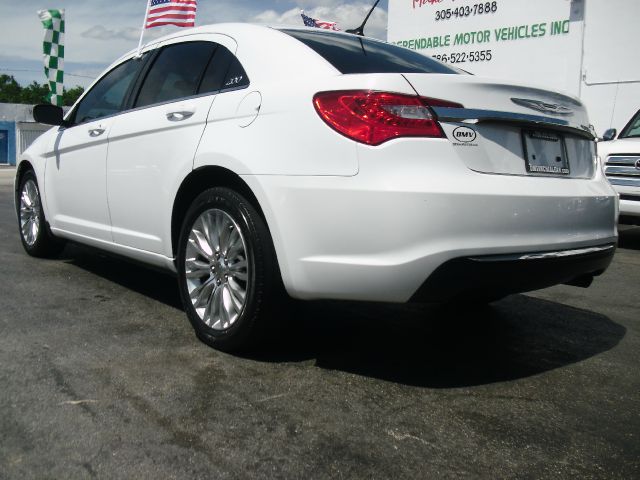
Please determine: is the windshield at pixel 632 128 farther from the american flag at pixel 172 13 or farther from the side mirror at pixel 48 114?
the side mirror at pixel 48 114

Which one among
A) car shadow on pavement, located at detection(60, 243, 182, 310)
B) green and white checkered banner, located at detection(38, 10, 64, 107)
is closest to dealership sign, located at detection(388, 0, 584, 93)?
car shadow on pavement, located at detection(60, 243, 182, 310)

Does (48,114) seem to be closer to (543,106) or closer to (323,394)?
(323,394)

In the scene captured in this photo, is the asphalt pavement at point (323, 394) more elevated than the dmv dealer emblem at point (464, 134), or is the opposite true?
the dmv dealer emblem at point (464, 134)

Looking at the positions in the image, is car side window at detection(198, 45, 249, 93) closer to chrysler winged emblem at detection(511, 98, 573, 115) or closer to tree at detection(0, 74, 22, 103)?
chrysler winged emblem at detection(511, 98, 573, 115)

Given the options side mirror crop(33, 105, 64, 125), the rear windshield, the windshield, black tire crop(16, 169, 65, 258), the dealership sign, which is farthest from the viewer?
the dealership sign

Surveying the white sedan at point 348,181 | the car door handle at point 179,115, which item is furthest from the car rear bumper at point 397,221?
the car door handle at point 179,115

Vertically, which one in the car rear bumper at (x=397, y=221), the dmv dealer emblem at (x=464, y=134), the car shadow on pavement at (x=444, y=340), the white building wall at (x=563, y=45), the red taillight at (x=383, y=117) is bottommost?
the car shadow on pavement at (x=444, y=340)

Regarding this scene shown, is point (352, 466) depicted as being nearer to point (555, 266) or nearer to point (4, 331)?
point (555, 266)

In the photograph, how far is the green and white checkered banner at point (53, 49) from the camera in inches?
583

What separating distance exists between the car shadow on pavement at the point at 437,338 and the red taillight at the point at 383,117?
86cm

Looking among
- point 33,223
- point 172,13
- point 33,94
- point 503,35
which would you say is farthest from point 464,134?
point 33,94

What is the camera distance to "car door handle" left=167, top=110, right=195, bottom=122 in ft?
11.1

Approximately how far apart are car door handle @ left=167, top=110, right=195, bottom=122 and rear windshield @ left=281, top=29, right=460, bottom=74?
65cm

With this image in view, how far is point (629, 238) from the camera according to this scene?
863cm
